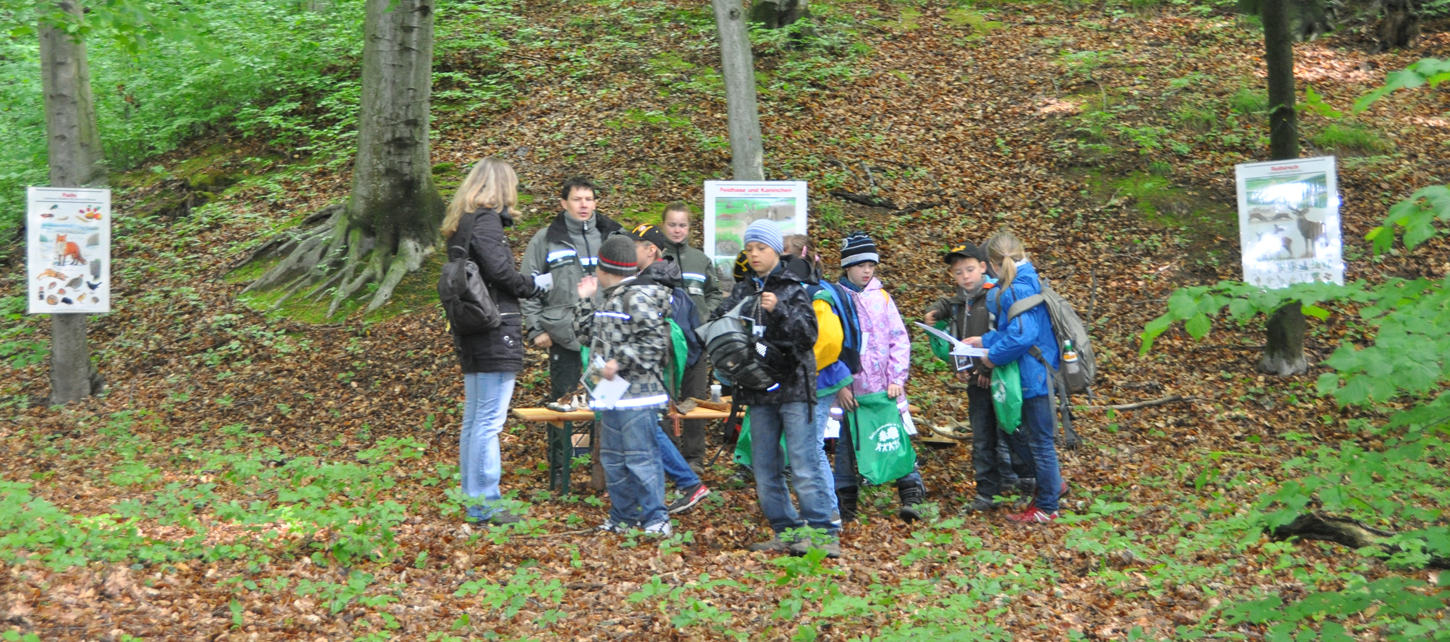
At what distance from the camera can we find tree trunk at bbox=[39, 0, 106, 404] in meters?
8.91

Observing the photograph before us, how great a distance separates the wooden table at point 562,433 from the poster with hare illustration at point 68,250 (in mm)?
4896

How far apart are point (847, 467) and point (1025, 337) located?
4.72 ft

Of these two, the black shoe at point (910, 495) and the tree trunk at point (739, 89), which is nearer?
the black shoe at point (910, 495)

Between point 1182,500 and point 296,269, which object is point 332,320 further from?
point 1182,500

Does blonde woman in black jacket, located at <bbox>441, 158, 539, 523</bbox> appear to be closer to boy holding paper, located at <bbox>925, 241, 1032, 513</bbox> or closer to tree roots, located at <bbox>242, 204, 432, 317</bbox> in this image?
boy holding paper, located at <bbox>925, 241, 1032, 513</bbox>

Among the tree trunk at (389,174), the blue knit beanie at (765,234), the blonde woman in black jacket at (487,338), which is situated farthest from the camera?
the tree trunk at (389,174)

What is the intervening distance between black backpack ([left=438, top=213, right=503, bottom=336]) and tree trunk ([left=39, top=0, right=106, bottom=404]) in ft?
18.0

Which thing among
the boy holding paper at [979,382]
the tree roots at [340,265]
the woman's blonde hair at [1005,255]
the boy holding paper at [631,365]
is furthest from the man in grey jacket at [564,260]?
the tree roots at [340,265]

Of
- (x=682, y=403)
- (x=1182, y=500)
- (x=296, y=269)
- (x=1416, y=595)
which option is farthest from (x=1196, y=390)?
(x=296, y=269)

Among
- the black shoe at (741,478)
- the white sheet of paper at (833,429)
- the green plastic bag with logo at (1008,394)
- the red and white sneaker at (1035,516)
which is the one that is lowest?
the red and white sneaker at (1035,516)

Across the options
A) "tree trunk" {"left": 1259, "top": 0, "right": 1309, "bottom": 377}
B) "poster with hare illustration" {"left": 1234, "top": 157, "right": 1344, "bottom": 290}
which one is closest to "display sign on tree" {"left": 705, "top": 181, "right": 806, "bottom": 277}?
"poster with hare illustration" {"left": 1234, "top": 157, "right": 1344, "bottom": 290}

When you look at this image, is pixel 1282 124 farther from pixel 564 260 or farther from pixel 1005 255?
pixel 564 260

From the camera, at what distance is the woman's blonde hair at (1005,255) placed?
6434 millimetres

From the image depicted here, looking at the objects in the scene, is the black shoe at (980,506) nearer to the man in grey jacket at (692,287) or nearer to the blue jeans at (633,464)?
the man in grey jacket at (692,287)
